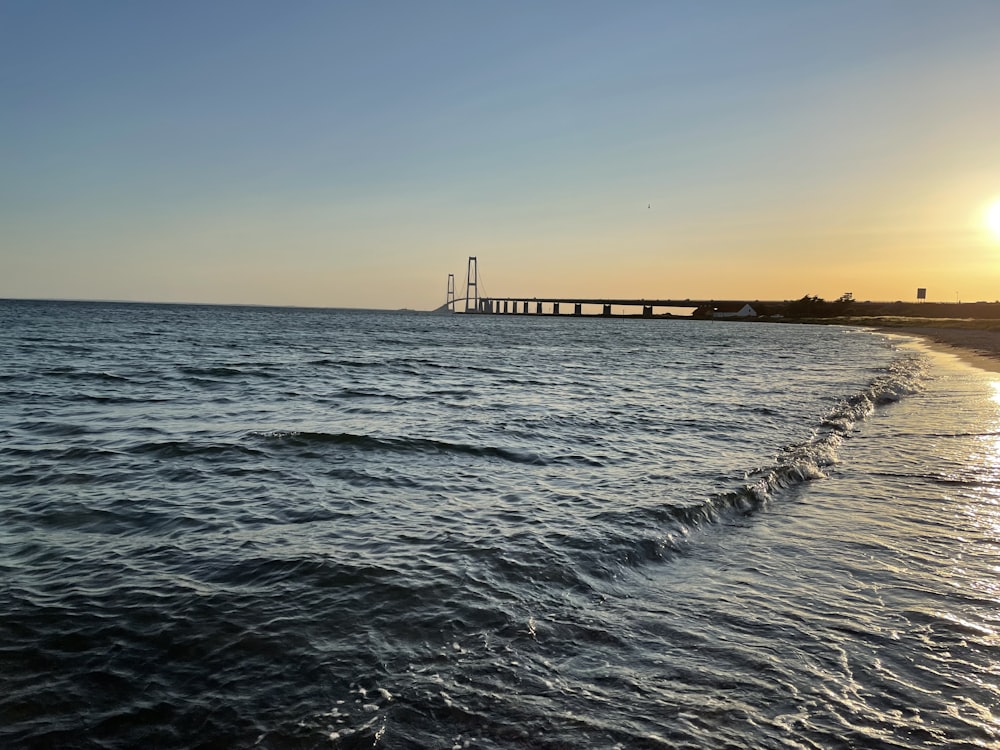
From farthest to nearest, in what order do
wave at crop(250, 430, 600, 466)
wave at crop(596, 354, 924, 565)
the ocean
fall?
wave at crop(250, 430, 600, 466) < wave at crop(596, 354, 924, 565) < the ocean

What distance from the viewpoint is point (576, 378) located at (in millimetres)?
27703

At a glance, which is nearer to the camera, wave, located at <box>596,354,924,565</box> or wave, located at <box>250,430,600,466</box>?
wave, located at <box>596,354,924,565</box>

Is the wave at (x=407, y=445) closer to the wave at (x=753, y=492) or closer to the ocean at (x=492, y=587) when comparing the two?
the ocean at (x=492, y=587)

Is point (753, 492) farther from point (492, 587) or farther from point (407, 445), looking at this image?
point (407, 445)

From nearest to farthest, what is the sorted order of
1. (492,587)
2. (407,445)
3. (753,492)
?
(492,587) → (753,492) → (407,445)

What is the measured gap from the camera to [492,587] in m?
5.82

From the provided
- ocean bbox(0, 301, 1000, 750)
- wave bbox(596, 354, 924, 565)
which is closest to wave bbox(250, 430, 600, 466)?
ocean bbox(0, 301, 1000, 750)

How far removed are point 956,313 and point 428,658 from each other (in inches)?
6084

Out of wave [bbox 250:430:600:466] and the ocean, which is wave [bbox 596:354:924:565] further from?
wave [bbox 250:430:600:466]

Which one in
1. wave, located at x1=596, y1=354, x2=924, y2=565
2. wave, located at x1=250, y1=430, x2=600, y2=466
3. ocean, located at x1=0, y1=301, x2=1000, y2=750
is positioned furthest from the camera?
wave, located at x1=250, y1=430, x2=600, y2=466

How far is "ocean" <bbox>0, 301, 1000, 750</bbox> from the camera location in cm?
389

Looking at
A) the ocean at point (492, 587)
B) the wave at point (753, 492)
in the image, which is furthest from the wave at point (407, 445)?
the wave at point (753, 492)

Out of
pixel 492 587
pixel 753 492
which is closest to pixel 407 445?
pixel 753 492

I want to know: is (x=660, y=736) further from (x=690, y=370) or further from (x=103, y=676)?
(x=690, y=370)
